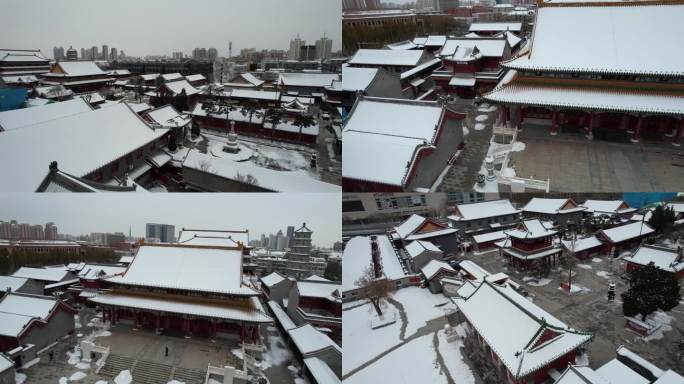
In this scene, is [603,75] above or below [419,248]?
above

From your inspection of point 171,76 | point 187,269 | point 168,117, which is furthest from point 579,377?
point 187,269

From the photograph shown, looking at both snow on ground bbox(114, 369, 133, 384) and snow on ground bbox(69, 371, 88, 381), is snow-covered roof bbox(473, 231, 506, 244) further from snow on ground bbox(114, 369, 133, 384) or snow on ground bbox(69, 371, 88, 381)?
snow on ground bbox(69, 371, 88, 381)

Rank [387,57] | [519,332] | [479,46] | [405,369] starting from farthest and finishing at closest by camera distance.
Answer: [387,57], [479,46], [405,369], [519,332]

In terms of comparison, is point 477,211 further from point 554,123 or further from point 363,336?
point 363,336

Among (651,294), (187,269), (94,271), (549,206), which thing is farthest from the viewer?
(549,206)

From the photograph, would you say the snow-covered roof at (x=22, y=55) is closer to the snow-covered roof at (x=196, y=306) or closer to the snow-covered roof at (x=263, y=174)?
the snow-covered roof at (x=263, y=174)

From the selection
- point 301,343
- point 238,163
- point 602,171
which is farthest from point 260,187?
point 602,171

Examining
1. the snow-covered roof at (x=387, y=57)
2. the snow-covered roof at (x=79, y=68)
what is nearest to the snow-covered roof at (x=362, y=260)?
the snow-covered roof at (x=387, y=57)
